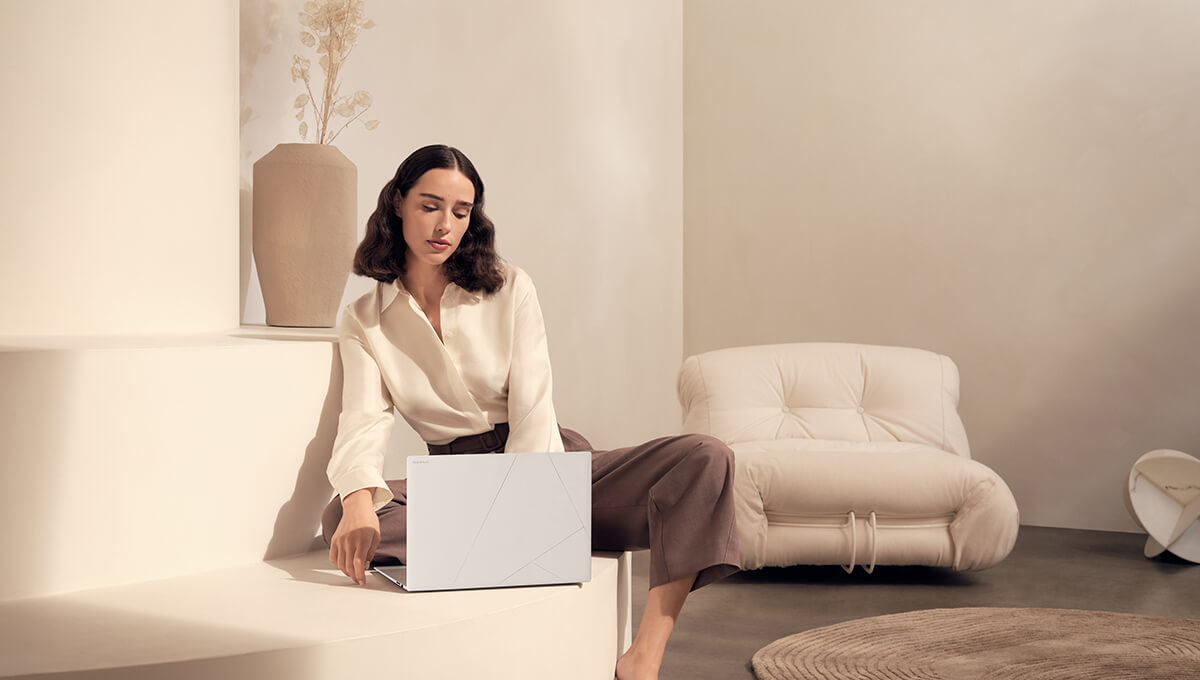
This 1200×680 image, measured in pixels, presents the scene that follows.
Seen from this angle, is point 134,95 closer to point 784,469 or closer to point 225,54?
point 225,54

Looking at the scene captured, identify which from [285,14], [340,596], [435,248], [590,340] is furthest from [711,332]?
[340,596]

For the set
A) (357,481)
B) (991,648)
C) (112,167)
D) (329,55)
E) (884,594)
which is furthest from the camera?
(884,594)

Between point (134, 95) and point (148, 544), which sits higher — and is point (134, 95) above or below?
above

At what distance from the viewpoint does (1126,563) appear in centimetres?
377

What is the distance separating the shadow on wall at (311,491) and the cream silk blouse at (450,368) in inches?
1.2

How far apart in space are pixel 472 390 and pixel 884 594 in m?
1.85

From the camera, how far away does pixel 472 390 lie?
6.33ft

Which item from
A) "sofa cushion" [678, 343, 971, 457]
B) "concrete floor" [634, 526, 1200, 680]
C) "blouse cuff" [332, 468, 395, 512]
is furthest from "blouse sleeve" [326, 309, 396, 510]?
"sofa cushion" [678, 343, 971, 457]

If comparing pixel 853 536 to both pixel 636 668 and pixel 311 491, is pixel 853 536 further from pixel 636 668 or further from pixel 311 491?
pixel 311 491

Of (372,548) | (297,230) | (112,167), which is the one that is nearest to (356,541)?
(372,548)

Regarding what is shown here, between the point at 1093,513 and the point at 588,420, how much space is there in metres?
2.21

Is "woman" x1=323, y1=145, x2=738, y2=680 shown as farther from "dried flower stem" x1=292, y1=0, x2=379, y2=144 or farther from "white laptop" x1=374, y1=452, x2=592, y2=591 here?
"dried flower stem" x1=292, y1=0, x2=379, y2=144

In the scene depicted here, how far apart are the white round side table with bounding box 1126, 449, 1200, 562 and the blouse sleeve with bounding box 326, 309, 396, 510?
3.08m

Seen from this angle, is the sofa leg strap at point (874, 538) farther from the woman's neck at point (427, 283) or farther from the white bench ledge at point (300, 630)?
the woman's neck at point (427, 283)
